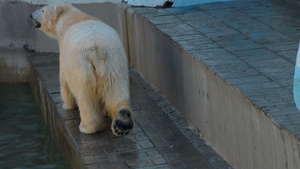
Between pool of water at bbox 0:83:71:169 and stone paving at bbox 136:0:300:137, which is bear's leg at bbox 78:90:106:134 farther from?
stone paving at bbox 136:0:300:137

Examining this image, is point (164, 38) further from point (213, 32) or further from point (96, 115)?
point (96, 115)

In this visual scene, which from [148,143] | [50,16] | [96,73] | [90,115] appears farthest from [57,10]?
[148,143]

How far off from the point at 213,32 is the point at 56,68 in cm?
240

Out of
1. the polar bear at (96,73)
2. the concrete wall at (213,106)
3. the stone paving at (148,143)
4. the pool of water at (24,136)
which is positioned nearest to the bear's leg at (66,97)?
the stone paving at (148,143)

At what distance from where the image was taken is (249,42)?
236 inches

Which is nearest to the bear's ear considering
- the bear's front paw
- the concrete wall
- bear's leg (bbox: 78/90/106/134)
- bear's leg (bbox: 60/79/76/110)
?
bear's leg (bbox: 60/79/76/110)

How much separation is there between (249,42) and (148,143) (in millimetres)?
1484

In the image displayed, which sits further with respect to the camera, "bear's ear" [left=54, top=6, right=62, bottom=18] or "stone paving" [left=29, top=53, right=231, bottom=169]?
"bear's ear" [left=54, top=6, right=62, bottom=18]

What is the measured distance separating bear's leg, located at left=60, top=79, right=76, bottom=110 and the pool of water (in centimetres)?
50

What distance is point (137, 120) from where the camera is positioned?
599 centimetres

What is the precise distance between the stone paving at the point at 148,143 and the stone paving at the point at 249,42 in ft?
2.36

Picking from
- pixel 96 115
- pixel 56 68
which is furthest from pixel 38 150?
pixel 56 68

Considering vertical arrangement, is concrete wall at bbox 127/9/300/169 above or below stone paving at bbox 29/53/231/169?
above

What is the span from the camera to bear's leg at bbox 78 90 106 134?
5457mm
